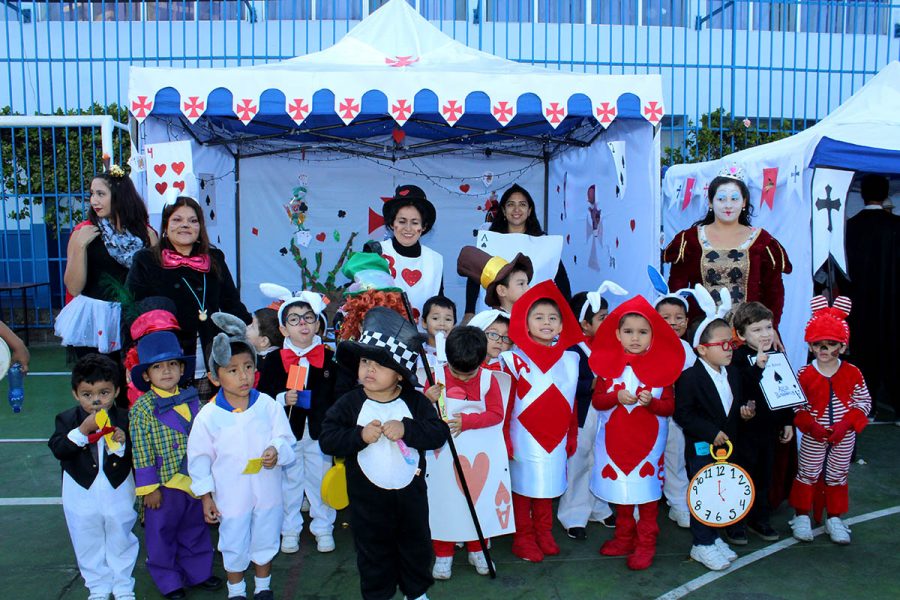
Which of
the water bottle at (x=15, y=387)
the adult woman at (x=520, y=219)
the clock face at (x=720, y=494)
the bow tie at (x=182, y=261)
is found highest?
the adult woman at (x=520, y=219)

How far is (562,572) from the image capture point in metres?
3.38

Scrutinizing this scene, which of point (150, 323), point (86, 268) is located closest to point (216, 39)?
point (86, 268)

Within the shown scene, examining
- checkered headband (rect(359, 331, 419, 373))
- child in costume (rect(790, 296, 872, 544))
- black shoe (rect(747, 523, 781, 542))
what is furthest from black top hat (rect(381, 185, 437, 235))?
black shoe (rect(747, 523, 781, 542))

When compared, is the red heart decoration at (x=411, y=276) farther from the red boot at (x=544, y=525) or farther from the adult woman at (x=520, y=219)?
the red boot at (x=544, y=525)

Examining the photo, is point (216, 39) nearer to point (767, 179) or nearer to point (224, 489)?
point (767, 179)

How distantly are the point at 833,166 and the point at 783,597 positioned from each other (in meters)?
Result: 2.66

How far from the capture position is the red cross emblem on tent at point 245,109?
15.5 feet

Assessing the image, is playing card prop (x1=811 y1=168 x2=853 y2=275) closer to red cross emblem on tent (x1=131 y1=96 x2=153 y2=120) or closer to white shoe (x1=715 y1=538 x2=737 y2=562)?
white shoe (x1=715 y1=538 x2=737 y2=562)

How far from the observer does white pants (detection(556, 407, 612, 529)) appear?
12.5ft

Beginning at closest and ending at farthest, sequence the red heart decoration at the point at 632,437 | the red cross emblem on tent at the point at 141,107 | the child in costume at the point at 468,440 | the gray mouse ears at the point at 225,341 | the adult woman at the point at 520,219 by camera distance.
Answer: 1. the gray mouse ears at the point at 225,341
2. the child in costume at the point at 468,440
3. the red heart decoration at the point at 632,437
4. the red cross emblem on tent at the point at 141,107
5. the adult woman at the point at 520,219

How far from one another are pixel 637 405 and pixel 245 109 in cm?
298

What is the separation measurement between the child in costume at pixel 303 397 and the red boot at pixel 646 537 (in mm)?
1399

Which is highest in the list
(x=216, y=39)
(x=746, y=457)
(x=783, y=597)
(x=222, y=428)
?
(x=216, y=39)

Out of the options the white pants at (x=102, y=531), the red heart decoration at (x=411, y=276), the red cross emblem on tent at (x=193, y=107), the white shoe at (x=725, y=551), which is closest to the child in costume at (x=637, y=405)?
the white shoe at (x=725, y=551)
